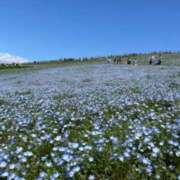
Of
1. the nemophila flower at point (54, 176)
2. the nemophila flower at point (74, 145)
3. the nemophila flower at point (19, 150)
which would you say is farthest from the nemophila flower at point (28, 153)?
the nemophila flower at point (54, 176)

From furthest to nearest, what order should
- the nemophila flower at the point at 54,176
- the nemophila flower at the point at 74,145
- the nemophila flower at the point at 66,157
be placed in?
the nemophila flower at the point at 74,145 < the nemophila flower at the point at 66,157 < the nemophila flower at the point at 54,176

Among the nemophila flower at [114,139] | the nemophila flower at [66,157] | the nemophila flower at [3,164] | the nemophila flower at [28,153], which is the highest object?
the nemophila flower at [114,139]

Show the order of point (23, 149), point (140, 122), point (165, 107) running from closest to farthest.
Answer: point (23, 149), point (140, 122), point (165, 107)

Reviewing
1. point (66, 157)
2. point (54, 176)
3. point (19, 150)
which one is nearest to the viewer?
point (54, 176)

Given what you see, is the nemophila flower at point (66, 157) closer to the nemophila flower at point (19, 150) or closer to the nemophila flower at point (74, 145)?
the nemophila flower at point (74, 145)

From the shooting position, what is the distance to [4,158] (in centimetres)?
473

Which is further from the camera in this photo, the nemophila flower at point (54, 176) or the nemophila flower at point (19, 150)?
the nemophila flower at point (19, 150)

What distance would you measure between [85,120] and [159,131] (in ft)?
7.03

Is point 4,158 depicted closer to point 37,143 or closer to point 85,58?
point 37,143

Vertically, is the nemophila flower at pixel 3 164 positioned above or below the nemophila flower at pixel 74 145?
below

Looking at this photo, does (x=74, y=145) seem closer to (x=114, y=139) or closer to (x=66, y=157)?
(x=66, y=157)

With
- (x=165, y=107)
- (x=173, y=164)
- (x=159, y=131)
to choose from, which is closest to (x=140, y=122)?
(x=159, y=131)

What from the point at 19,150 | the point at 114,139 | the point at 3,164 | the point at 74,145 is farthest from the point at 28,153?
the point at 114,139

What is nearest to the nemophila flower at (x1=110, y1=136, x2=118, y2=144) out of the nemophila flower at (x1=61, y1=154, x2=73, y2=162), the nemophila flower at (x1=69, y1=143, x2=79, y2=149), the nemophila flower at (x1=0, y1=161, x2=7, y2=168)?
the nemophila flower at (x1=69, y1=143, x2=79, y2=149)
